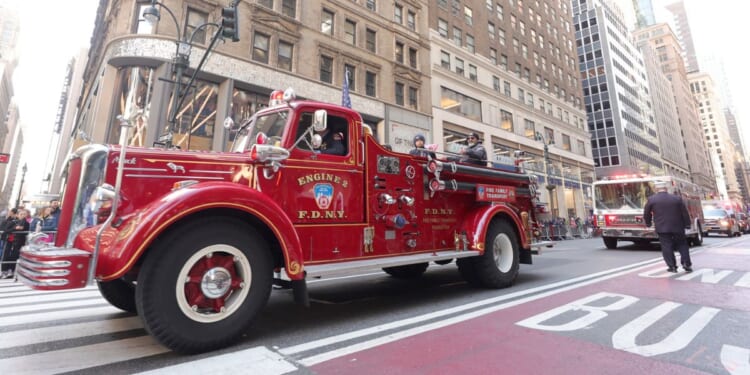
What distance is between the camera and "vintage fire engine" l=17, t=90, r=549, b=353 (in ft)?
9.18

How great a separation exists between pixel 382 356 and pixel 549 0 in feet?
181

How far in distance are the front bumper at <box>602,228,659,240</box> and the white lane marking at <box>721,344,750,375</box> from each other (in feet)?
36.1

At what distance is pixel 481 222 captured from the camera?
18.5ft

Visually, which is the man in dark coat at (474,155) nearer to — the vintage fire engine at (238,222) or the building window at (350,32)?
the vintage fire engine at (238,222)

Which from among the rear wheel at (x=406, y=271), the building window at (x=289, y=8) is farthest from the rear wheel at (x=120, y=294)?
the building window at (x=289, y=8)

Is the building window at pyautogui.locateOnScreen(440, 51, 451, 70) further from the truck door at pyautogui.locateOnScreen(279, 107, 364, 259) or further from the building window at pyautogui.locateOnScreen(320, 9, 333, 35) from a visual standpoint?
the truck door at pyautogui.locateOnScreen(279, 107, 364, 259)

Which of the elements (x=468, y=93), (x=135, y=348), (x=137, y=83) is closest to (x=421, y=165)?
(x=135, y=348)

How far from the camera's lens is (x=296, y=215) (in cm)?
393

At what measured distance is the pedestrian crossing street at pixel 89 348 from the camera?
8.69 ft

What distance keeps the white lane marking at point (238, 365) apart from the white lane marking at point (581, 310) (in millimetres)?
2617

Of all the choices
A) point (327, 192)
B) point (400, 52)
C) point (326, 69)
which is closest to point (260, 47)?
point (326, 69)

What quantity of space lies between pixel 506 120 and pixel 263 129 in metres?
33.0

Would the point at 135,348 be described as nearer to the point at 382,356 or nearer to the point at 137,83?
the point at 382,356

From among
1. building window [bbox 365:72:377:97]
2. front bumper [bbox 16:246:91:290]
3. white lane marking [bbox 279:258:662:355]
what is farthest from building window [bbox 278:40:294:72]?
front bumper [bbox 16:246:91:290]
